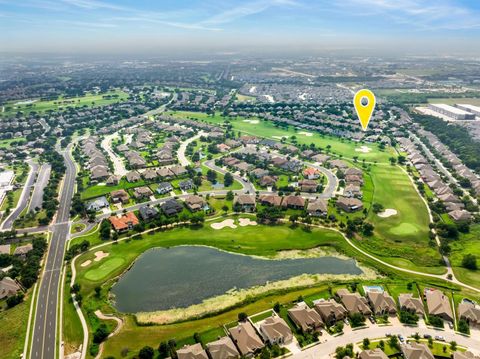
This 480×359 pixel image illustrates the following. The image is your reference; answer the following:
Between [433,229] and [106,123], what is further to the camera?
[106,123]

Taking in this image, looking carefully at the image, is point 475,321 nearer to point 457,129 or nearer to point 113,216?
point 113,216

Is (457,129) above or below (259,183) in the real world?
above

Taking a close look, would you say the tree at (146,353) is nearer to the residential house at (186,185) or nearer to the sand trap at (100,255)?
the sand trap at (100,255)

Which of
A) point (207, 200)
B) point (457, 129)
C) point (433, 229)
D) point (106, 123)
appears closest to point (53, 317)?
point (207, 200)

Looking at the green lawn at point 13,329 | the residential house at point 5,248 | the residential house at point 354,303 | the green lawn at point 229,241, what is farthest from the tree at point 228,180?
the green lawn at point 13,329

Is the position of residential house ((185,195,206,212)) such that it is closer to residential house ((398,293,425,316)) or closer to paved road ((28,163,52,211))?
paved road ((28,163,52,211))

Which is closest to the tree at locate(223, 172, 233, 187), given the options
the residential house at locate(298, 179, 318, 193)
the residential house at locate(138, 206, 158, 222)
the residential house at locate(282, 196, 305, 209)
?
the residential house at locate(282, 196, 305, 209)

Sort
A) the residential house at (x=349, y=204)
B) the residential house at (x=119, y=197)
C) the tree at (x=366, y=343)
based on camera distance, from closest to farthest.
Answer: the tree at (x=366, y=343) < the residential house at (x=349, y=204) < the residential house at (x=119, y=197)
